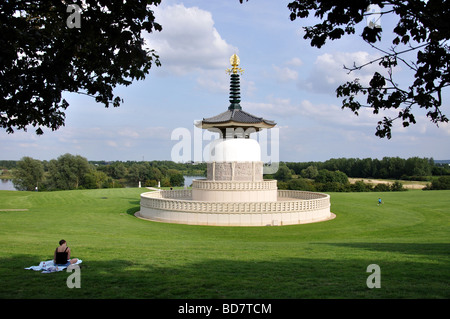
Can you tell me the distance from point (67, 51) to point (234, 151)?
903 inches

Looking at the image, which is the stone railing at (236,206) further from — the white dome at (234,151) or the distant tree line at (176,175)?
the distant tree line at (176,175)

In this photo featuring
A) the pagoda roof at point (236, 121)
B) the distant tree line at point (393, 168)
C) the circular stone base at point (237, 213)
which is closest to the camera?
the circular stone base at point (237, 213)

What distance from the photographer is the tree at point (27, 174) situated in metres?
77.6

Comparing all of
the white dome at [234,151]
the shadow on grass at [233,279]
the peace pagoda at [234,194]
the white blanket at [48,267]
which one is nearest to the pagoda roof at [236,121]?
the peace pagoda at [234,194]

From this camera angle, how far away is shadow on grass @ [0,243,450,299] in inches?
295

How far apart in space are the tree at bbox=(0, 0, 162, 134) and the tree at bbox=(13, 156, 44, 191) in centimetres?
7721

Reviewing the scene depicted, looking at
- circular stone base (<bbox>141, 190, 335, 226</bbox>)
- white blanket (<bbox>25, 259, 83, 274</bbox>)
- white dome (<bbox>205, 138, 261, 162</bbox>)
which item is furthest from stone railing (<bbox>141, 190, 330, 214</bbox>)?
white blanket (<bbox>25, 259, 83, 274</bbox>)

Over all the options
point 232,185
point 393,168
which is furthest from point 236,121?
point 393,168

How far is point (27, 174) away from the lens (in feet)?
255

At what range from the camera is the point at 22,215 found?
26719 mm

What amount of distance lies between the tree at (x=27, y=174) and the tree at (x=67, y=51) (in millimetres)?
77210

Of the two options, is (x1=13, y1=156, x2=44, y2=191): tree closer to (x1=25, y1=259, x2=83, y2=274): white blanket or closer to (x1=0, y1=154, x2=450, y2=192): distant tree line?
(x1=0, y1=154, x2=450, y2=192): distant tree line
